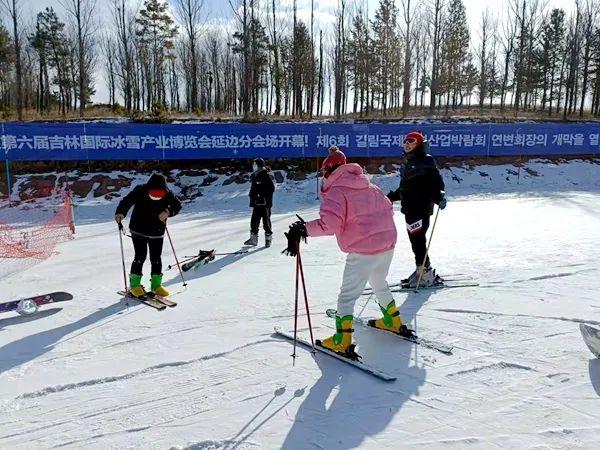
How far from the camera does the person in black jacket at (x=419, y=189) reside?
588cm

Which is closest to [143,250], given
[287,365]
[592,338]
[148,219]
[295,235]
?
[148,219]

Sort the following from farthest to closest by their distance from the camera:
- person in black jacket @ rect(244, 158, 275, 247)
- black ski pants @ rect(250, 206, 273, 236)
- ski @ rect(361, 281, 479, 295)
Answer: black ski pants @ rect(250, 206, 273, 236), person in black jacket @ rect(244, 158, 275, 247), ski @ rect(361, 281, 479, 295)

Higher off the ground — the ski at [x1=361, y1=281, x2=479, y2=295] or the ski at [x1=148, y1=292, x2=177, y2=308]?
the ski at [x1=361, y1=281, x2=479, y2=295]

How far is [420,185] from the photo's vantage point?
234 inches

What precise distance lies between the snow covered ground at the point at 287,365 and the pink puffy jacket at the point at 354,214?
0.98 m

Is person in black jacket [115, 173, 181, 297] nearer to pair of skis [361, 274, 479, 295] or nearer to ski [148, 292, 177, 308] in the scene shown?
ski [148, 292, 177, 308]

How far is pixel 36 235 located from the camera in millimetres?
10219

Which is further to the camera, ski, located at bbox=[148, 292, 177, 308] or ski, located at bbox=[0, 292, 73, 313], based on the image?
ski, located at bbox=[148, 292, 177, 308]

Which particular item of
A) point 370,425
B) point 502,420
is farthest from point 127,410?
point 502,420

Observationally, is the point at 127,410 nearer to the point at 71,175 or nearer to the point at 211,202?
the point at 211,202

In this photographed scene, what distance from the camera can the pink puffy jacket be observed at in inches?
147

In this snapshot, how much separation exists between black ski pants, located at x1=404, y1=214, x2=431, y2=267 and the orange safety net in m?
6.01

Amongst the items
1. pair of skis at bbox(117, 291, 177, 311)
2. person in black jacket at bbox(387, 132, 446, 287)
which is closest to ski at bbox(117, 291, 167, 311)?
pair of skis at bbox(117, 291, 177, 311)

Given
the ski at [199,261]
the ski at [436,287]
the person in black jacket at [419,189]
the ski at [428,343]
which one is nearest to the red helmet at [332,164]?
the ski at [428,343]
